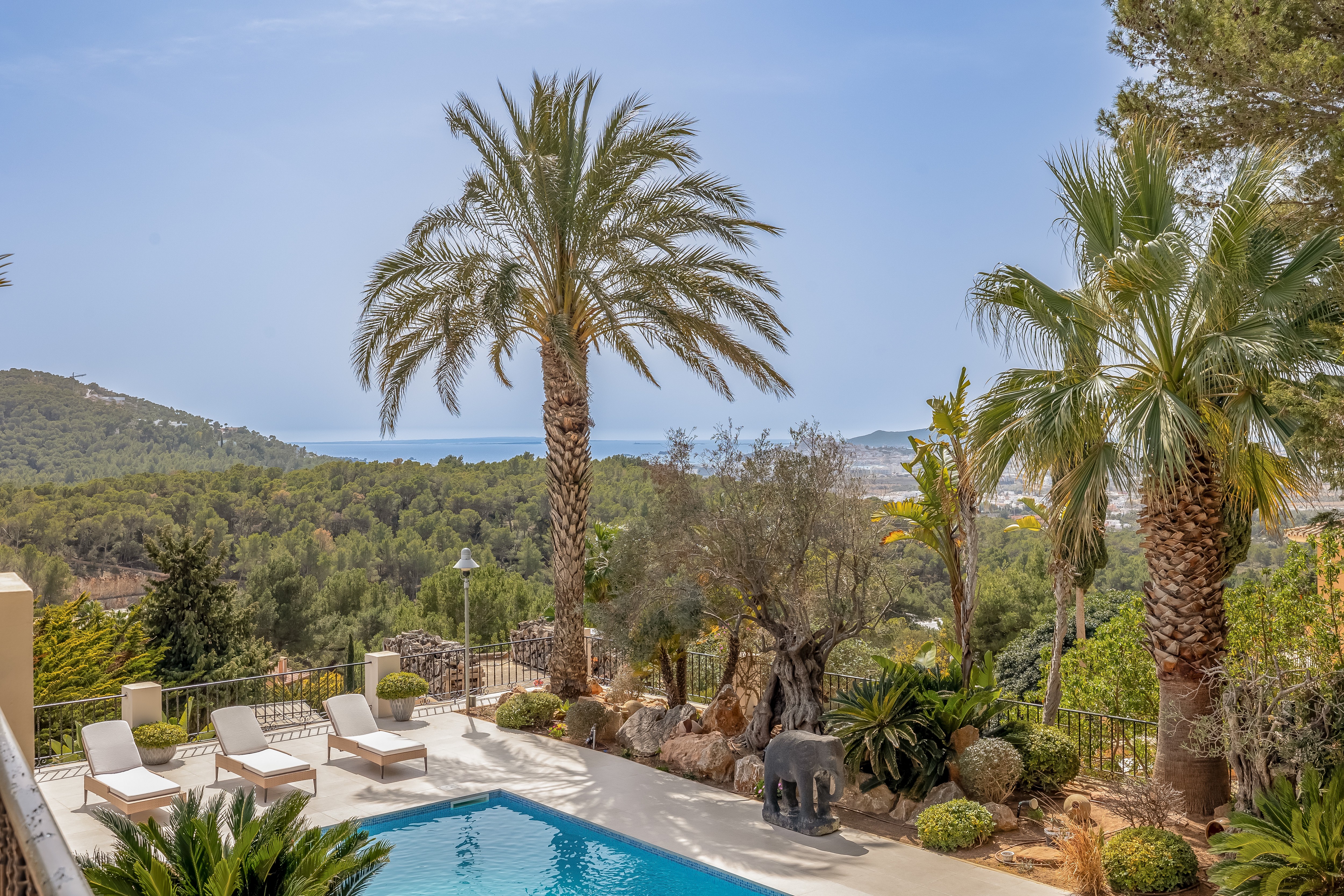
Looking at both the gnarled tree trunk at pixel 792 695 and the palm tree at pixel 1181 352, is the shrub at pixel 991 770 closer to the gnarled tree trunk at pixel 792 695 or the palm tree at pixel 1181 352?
the palm tree at pixel 1181 352

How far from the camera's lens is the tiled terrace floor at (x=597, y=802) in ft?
29.0

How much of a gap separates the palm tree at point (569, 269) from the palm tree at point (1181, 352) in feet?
17.9

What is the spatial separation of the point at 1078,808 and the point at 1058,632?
113 inches

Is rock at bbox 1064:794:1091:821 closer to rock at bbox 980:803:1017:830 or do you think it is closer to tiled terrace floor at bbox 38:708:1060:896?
rock at bbox 980:803:1017:830

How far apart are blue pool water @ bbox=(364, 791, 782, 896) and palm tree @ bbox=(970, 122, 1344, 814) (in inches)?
197

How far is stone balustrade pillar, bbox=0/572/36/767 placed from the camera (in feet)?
29.3

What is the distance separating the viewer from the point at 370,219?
2127 centimetres

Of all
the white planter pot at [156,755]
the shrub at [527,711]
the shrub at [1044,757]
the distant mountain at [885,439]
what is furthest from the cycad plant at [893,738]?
the white planter pot at [156,755]

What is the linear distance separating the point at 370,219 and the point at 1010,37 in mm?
14008

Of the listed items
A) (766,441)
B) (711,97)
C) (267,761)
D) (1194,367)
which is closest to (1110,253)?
(1194,367)

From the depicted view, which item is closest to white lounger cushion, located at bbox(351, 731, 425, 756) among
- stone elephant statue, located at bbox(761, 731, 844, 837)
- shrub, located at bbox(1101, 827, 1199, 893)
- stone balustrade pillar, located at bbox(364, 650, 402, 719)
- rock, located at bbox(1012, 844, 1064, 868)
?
stone balustrade pillar, located at bbox(364, 650, 402, 719)

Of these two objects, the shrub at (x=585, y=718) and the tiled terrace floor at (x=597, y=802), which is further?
the shrub at (x=585, y=718)

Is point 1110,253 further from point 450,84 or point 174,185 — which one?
point 174,185

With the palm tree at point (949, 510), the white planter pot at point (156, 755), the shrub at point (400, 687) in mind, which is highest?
the palm tree at point (949, 510)
